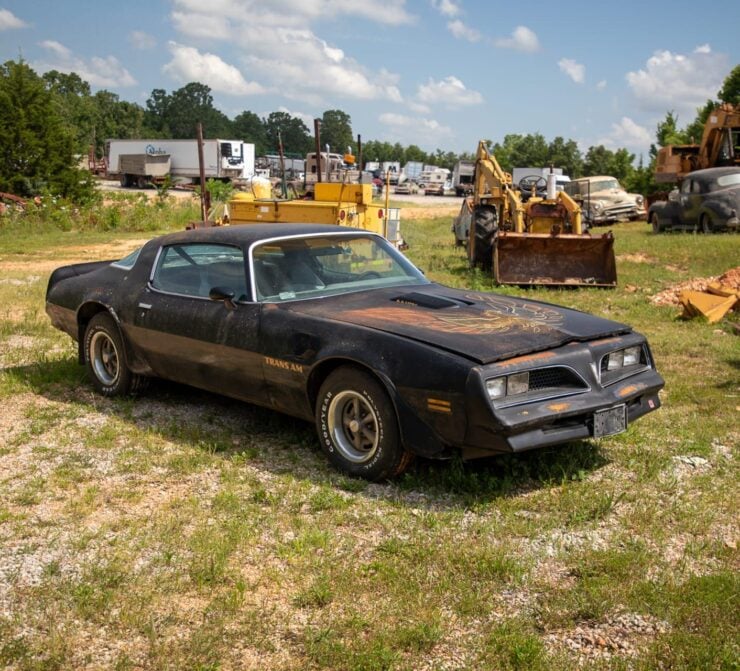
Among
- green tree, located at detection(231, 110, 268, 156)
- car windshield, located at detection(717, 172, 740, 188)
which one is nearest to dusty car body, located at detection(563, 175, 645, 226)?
car windshield, located at detection(717, 172, 740, 188)

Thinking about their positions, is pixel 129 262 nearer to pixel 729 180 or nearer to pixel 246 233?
pixel 246 233

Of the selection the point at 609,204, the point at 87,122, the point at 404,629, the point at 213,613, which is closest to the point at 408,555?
the point at 404,629

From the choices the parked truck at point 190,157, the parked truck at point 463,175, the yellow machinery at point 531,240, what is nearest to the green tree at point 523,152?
the parked truck at point 463,175

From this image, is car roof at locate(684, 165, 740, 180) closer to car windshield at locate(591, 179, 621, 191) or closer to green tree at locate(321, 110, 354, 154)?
car windshield at locate(591, 179, 621, 191)

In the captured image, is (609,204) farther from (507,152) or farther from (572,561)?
(507,152)

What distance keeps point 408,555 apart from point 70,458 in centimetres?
253

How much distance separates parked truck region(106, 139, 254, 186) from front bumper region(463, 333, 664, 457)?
49.7 metres

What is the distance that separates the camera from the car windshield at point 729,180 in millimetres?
21766

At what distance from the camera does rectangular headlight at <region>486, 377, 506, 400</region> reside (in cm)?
459

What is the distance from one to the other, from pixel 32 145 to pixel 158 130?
393ft

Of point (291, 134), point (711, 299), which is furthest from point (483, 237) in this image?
point (291, 134)

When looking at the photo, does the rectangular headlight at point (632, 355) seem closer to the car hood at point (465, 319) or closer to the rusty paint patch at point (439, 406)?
the car hood at point (465, 319)

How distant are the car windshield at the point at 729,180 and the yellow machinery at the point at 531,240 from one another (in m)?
6.73

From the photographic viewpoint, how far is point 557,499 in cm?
487
